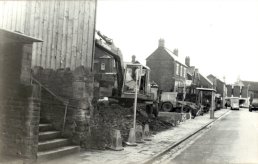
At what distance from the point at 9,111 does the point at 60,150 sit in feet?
5.91

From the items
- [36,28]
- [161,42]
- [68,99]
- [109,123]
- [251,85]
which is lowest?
[109,123]

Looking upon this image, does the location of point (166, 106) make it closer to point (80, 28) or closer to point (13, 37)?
point (80, 28)

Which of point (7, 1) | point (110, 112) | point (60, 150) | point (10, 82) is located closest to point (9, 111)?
point (10, 82)

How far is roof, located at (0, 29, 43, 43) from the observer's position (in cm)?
669

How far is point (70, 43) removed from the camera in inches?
398

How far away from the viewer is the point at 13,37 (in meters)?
6.96

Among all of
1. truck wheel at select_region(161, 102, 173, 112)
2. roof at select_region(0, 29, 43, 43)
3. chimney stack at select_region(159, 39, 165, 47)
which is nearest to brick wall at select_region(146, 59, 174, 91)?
chimney stack at select_region(159, 39, 165, 47)

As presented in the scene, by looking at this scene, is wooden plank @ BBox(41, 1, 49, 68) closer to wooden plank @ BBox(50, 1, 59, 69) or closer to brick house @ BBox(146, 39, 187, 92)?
wooden plank @ BBox(50, 1, 59, 69)

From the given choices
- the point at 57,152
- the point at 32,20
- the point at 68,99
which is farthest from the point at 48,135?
the point at 32,20

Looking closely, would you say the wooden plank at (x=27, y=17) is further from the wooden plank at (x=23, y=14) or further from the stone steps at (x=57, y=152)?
the stone steps at (x=57, y=152)

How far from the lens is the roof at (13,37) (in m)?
6.69

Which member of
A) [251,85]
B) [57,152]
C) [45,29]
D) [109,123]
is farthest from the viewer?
[251,85]

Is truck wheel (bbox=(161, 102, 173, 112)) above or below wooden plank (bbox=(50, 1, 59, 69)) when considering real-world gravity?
below

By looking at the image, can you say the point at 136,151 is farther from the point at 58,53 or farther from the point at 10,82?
the point at 10,82
